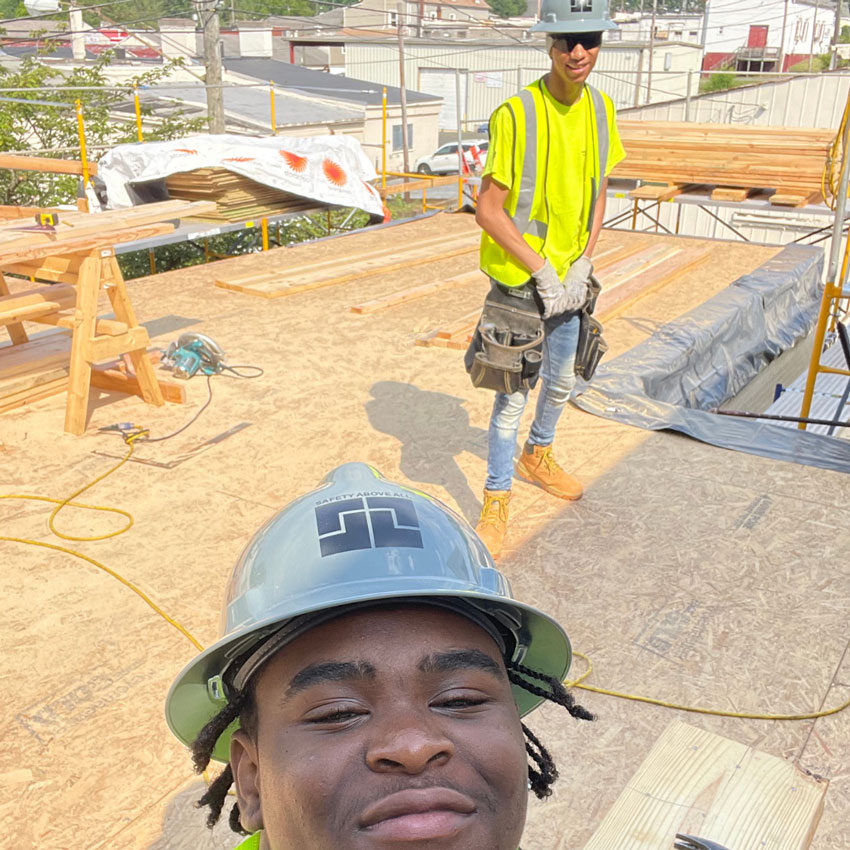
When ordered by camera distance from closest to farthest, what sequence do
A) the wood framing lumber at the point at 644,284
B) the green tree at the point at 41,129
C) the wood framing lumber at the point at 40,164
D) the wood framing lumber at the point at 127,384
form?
the wood framing lumber at the point at 127,384
the wood framing lumber at the point at 644,284
the wood framing lumber at the point at 40,164
the green tree at the point at 41,129

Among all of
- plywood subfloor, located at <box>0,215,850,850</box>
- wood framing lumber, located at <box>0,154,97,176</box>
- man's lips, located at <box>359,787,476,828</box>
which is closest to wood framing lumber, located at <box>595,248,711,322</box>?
plywood subfloor, located at <box>0,215,850,850</box>

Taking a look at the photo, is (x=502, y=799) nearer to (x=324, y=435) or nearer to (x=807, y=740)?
(x=807, y=740)

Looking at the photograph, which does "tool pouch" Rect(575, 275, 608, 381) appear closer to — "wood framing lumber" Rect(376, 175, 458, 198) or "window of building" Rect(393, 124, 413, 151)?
"wood framing lumber" Rect(376, 175, 458, 198)

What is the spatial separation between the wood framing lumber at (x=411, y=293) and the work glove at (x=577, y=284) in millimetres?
4459

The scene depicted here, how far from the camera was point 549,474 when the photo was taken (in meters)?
4.74

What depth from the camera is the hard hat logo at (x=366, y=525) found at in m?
1.31

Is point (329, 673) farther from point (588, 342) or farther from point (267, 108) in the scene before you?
point (267, 108)

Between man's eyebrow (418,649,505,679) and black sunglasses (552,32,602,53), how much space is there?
2928mm

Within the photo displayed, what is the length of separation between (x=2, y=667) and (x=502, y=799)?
2862 mm

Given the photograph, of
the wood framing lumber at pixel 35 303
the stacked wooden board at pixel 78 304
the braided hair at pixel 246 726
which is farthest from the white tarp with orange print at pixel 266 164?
the braided hair at pixel 246 726

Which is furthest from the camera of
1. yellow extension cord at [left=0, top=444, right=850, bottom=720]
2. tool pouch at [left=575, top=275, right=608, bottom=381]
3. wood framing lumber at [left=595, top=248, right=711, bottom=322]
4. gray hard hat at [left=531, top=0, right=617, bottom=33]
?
wood framing lumber at [left=595, top=248, right=711, bottom=322]

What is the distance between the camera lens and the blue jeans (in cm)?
407

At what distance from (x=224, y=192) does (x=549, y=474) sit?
7564 millimetres

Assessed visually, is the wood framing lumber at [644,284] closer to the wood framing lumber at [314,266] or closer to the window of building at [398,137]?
the wood framing lumber at [314,266]
